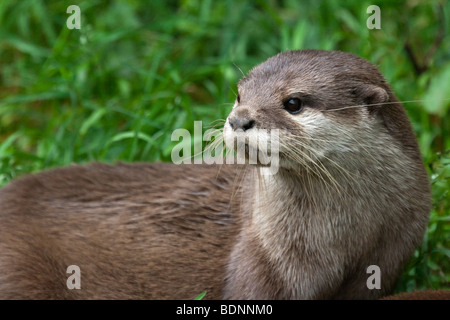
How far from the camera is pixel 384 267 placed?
8.69ft

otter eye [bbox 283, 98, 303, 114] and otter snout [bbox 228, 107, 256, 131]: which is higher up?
otter eye [bbox 283, 98, 303, 114]

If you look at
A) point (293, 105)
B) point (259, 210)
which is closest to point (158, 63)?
point (259, 210)

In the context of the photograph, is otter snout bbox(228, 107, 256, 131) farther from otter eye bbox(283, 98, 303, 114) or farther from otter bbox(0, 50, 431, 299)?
otter eye bbox(283, 98, 303, 114)

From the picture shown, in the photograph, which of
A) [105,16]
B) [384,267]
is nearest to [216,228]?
[384,267]

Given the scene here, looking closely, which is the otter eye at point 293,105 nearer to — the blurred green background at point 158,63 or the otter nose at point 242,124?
the otter nose at point 242,124

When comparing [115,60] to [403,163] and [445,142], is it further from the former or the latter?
[403,163]

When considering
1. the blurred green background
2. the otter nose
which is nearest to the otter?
the otter nose

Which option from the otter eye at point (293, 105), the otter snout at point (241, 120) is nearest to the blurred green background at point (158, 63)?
the otter eye at point (293, 105)

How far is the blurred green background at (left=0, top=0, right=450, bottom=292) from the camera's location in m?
3.73

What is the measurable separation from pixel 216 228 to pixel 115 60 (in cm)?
208

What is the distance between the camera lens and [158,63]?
436cm

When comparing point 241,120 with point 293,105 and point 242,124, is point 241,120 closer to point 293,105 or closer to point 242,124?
point 242,124

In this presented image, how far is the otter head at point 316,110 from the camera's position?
2.38 m

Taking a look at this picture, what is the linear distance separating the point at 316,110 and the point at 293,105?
3.0 inches
